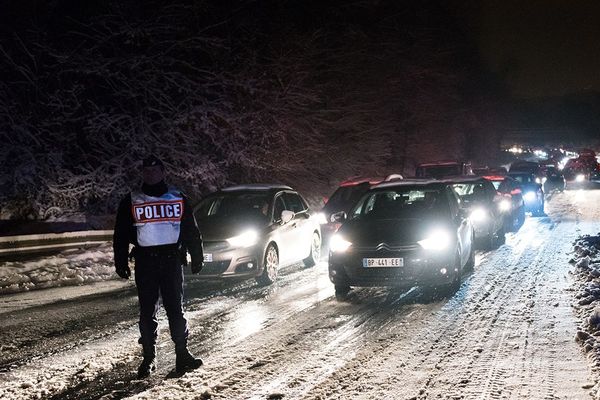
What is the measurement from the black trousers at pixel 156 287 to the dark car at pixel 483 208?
9680 millimetres

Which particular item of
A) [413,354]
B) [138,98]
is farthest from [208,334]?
[138,98]

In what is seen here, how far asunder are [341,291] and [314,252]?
4.11m

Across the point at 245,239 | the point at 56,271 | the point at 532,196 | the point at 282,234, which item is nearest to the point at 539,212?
the point at 532,196

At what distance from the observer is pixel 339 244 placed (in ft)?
34.2

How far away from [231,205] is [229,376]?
7073mm

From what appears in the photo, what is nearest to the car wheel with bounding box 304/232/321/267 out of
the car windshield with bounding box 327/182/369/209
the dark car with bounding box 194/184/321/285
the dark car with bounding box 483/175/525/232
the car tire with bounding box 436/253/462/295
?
the dark car with bounding box 194/184/321/285

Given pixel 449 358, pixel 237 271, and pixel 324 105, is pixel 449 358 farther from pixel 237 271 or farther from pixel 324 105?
pixel 324 105

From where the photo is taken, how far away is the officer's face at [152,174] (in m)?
6.20

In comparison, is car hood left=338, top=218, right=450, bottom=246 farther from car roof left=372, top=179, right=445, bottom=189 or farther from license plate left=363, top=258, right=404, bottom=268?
car roof left=372, top=179, right=445, bottom=189

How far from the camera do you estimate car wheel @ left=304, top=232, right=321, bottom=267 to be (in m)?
14.4

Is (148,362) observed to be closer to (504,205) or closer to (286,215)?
(286,215)

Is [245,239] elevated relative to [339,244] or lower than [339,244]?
elevated

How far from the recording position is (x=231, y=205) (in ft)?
43.0

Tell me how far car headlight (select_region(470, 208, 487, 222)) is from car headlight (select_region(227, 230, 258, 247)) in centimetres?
593
